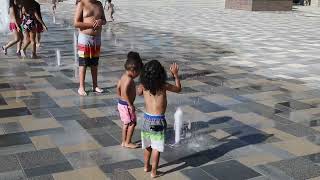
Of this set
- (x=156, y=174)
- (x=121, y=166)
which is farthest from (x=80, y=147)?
(x=156, y=174)

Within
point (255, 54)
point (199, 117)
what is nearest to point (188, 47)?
point (255, 54)

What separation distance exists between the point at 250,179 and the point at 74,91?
4.16m

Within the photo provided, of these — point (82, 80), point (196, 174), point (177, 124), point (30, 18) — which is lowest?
point (196, 174)

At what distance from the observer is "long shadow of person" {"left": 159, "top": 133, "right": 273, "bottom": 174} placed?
488 cm

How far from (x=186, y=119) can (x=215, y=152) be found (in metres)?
1.32

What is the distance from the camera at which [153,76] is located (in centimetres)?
420

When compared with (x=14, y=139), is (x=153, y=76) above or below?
above

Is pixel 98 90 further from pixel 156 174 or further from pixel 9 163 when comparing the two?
pixel 156 174

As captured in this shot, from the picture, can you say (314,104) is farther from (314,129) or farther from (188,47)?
(188,47)

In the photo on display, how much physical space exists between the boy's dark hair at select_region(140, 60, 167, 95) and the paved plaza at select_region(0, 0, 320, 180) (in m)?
0.93

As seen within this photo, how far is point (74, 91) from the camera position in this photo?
7.84 m

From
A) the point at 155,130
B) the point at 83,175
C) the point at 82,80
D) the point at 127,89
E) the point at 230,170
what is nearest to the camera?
the point at 155,130

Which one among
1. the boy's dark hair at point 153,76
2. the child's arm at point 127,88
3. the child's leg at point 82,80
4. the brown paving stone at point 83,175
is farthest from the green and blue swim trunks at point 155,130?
the child's leg at point 82,80

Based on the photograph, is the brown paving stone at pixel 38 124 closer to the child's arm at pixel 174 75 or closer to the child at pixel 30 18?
the child's arm at pixel 174 75
